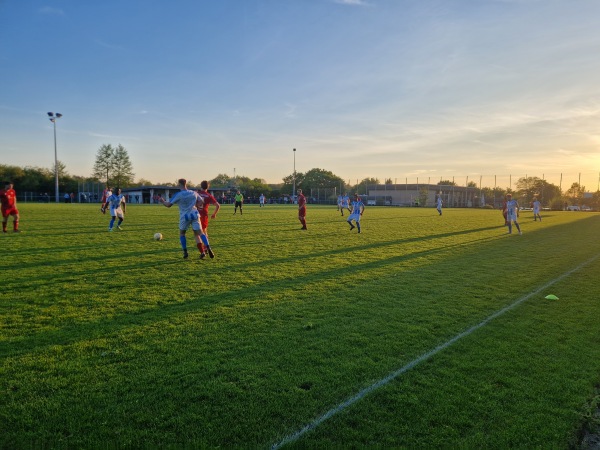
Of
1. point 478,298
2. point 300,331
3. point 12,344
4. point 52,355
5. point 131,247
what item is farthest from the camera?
point 131,247

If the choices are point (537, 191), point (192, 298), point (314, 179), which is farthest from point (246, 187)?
point (192, 298)

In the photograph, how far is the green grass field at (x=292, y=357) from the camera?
10.3ft

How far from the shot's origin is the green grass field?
3.14m

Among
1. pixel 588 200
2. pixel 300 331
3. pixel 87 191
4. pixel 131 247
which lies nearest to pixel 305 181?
pixel 87 191

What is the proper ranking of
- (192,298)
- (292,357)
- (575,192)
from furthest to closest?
(575,192) < (192,298) < (292,357)

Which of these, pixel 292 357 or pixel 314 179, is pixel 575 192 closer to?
pixel 314 179

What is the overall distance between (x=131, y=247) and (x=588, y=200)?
91532 millimetres

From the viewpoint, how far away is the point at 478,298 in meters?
7.13

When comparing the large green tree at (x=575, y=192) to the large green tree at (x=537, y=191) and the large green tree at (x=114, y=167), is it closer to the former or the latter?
the large green tree at (x=537, y=191)

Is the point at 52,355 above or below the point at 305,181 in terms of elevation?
below

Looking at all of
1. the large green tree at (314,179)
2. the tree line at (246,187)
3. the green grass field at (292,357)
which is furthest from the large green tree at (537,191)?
the green grass field at (292,357)

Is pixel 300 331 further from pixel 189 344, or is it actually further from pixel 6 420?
pixel 6 420

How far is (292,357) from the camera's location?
4410mm

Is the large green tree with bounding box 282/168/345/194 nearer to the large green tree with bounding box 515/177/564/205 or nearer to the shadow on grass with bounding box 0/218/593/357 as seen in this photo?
the large green tree with bounding box 515/177/564/205
